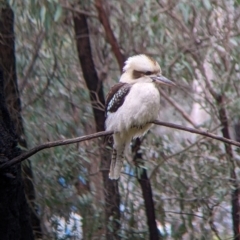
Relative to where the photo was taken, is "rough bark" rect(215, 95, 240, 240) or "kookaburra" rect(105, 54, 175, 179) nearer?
"kookaburra" rect(105, 54, 175, 179)

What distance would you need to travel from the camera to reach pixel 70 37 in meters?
4.89

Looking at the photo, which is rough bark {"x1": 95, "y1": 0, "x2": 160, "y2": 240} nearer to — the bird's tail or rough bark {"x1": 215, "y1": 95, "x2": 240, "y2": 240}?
rough bark {"x1": 215, "y1": 95, "x2": 240, "y2": 240}

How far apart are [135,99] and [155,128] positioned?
163 centimetres

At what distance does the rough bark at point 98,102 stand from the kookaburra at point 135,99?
1163 mm

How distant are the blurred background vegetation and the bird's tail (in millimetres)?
916

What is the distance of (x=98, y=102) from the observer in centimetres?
450

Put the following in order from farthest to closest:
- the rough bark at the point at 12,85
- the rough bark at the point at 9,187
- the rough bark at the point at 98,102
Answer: the rough bark at the point at 98,102
the rough bark at the point at 12,85
the rough bark at the point at 9,187

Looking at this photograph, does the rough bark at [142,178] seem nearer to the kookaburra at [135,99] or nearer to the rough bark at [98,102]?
the rough bark at [98,102]

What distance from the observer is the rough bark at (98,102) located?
4.50m

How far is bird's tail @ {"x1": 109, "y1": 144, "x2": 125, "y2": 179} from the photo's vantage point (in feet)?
11.0

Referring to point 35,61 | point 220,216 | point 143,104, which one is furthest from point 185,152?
point 143,104

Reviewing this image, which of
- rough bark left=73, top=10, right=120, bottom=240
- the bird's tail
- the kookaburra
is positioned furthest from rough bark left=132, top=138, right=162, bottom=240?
the kookaburra

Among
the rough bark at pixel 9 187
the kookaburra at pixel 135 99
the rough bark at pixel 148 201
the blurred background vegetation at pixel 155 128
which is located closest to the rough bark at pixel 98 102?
the blurred background vegetation at pixel 155 128

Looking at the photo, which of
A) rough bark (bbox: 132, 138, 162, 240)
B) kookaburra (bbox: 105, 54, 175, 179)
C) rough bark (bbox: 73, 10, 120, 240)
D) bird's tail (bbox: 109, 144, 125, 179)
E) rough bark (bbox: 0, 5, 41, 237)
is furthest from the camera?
rough bark (bbox: 73, 10, 120, 240)
